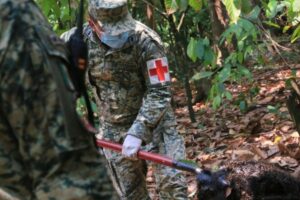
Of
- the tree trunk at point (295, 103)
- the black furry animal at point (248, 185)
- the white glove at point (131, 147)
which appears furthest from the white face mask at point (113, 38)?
Result: the tree trunk at point (295, 103)

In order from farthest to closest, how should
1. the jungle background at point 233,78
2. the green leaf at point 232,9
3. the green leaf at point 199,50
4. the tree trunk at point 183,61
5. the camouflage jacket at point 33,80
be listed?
the tree trunk at point 183,61 → the green leaf at point 199,50 → the jungle background at point 233,78 → the green leaf at point 232,9 → the camouflage jacket at point 33,80

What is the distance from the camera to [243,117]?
22.6ft

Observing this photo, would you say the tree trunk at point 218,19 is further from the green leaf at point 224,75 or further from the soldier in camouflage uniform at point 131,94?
the soldier in camouflage uniform at point 131,94

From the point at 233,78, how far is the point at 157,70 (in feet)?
4.41

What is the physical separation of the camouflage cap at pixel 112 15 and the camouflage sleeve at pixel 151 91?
156mm

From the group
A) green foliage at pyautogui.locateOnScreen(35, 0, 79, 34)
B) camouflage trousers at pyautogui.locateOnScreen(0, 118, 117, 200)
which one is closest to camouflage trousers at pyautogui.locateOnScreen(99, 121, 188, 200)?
green foliage at pyautogui.locateOnScreen(35, 0, 79, 34)

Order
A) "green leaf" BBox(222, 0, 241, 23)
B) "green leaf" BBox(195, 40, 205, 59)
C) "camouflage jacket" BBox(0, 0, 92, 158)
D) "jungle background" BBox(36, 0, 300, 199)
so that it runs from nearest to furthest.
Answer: "camouflage jacket" BBox(0, 0, 92, 158) → "green leaf" BBox(222, 0, 241, 23) → "jungle background" BBox(36, 0, 300, 199) → "green leaf" BBox(195, 40, 205, 59)

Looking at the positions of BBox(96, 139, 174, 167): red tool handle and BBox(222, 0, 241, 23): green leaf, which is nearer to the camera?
BBox(222, 0, 241, 23): green leaf

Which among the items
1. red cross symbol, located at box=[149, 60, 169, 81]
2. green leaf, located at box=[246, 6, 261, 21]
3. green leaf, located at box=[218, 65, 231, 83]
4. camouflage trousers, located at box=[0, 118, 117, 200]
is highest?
green leaf, located at box=[246, 6, 261, 21]

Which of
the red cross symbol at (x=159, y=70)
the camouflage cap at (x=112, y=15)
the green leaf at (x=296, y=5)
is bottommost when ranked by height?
the red cross symbol at (x=159, y=70)

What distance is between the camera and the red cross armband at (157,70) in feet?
11.7

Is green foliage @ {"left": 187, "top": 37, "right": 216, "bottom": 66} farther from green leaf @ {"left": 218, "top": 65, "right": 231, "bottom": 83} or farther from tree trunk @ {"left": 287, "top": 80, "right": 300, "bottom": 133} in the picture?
tree trunk @ {"left": 287, "top": 80, "right": 300, "bottom": 133}

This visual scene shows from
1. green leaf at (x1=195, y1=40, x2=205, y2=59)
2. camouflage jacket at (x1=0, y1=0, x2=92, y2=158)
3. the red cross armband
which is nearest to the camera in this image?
camouflage jacket at (x1=0, y1=0, x2=92, y2=158)

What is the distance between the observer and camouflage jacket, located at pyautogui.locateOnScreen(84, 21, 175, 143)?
3.59 m
